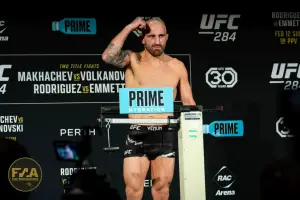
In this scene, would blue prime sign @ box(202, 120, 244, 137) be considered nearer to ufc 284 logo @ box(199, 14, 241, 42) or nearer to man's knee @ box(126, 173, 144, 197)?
ufc 284 logo @ box(199, 14, 241, 42)

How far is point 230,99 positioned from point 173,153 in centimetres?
101

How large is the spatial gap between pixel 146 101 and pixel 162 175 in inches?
38.8

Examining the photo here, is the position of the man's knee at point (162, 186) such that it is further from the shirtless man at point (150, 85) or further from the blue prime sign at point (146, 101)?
the blue prime sign at point (146, 101)

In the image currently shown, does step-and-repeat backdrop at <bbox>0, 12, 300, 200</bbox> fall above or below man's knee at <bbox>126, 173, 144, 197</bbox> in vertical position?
above

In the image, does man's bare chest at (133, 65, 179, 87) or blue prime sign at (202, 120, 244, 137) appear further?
blue prime sign at (202, 120, 244, 137)

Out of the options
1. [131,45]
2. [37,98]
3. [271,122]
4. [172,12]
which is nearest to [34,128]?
[37,98]

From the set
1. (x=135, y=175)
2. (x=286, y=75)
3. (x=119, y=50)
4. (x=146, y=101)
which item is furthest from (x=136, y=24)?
(x=286, y=75)

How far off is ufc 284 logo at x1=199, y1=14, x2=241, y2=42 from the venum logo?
4.24 feet

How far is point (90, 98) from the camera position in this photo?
18.5 feet

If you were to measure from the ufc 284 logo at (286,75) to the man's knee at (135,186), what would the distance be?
5.81 feet

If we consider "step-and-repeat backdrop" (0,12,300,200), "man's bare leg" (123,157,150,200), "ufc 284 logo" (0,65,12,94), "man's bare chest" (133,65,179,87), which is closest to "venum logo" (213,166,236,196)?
"step-and-repeat backdrop" (0,12,300,200)

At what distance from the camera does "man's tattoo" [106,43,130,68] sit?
16.9 ft

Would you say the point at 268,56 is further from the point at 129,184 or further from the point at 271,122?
the point at 129,184

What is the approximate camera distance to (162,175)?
5.14 metres
